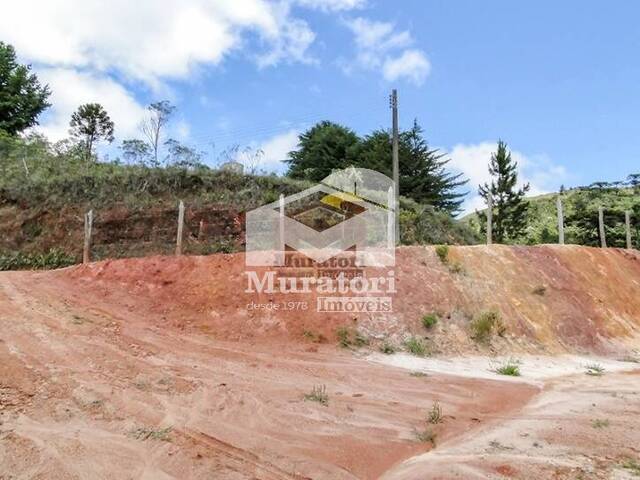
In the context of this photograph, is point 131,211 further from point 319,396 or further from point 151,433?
point 151,433

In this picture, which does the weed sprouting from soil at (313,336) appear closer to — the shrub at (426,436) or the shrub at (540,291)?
the shrub at (426,436)

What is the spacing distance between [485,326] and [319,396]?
476cm

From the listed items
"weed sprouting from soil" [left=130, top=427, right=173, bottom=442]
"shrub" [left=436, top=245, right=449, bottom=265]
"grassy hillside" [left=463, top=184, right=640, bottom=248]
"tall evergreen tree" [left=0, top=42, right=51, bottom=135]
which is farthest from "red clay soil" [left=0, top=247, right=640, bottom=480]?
"tall evergreen tree" [left=0, top=42, right=51, bottom=135]

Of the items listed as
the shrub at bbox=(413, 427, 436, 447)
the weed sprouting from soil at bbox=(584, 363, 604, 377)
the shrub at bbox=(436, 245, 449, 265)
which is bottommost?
the shrub at bbox=(413, 427, 436, 447)

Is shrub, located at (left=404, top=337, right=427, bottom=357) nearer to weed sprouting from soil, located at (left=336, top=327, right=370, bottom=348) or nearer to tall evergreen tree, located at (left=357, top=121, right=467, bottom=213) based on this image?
weed sprouting from soil, located at (left=336, top=327, right=370, bottom=348)

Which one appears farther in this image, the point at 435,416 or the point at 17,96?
the point at 17,96

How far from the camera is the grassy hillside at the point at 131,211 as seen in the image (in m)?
14.8

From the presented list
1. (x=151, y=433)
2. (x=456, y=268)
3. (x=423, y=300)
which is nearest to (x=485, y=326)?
(x=423, y=300)

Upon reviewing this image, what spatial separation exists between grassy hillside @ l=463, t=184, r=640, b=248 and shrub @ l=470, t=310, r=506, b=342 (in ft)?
39.6

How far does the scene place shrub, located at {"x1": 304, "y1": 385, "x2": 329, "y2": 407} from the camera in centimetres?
566

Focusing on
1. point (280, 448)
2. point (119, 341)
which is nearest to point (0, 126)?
point (119, 341)

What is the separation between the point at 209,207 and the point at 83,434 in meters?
11.6

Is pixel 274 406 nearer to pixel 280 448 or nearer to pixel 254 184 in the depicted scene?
pixel 280 448

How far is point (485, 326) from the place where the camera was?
9.31 metres
